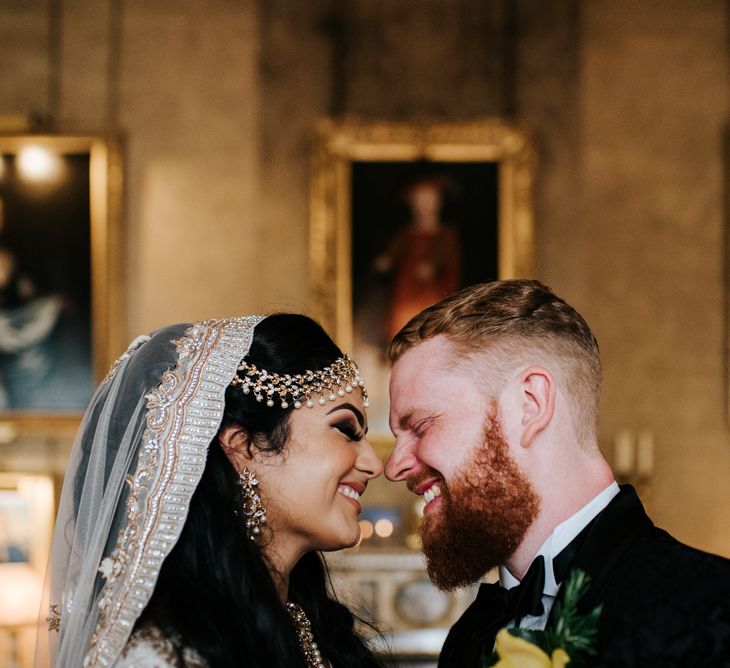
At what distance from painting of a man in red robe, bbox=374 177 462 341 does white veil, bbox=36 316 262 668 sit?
140 inches

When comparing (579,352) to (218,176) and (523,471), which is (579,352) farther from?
(218,176)

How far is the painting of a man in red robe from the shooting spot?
20.0 feet

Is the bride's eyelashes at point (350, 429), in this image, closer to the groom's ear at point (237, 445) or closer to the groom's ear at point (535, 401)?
the groom's ear at point (237, 445)

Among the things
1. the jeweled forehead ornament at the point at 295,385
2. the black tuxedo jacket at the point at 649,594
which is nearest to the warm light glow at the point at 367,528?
the jeweled forehead ornament at the point at 295,385

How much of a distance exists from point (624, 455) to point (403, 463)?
3.95 m

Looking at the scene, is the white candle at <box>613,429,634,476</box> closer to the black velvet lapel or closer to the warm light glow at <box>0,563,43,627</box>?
the warm light glow at <box>0,563,43,627</box>

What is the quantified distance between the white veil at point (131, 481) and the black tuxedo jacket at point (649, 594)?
0.97 metres

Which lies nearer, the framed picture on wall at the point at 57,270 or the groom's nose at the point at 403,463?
the groom's nose at the point at 403,463

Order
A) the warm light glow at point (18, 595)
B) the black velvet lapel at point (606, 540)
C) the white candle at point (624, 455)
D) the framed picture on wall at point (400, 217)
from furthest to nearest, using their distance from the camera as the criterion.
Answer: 1. the framed picture on wall at point (400, 217)
2. the white candle at point (624, 455)
3. the warm light glow at point (18, 595)
4. the black velvet lapel at point (606, 540)

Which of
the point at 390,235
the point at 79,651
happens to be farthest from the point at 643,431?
the point at 79,651

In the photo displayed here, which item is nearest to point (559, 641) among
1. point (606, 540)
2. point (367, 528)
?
point (606, 540)

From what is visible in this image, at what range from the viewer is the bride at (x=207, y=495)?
6.89ft

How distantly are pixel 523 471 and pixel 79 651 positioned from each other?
116cm

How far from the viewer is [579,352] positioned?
2205mm
